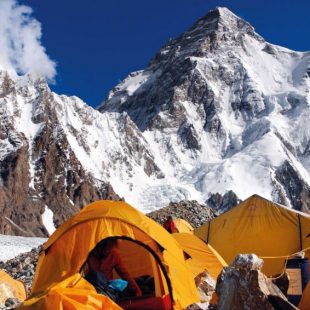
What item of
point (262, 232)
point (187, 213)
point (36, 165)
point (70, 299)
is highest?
point (36, 165)

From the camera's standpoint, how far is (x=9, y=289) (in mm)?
14016

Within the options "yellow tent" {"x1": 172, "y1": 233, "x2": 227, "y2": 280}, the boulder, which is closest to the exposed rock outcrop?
"yellow tent" {"x1": 172, "y1": 233, "x2": 227, "y2": 280}

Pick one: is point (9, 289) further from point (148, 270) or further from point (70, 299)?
point (70, 299)

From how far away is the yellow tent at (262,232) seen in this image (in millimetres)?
14938

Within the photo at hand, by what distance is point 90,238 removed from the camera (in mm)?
9977

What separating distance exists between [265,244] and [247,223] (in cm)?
86

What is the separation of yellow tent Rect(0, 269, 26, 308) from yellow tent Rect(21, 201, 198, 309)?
12.5ft

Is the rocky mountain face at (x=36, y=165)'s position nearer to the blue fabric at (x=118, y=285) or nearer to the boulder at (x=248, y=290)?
the blue fabric at (x=118, y=285)

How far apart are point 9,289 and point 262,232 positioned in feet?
23.0

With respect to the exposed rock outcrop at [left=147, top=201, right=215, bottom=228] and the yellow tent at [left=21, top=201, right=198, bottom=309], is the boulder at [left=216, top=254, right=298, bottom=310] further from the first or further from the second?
the exposed rock outcrop at [left=147, top=201, right=215, bottom=228]

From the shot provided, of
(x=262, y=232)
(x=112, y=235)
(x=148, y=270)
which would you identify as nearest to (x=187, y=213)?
(x=262, y=232)

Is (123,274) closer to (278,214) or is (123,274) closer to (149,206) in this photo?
(278,214)

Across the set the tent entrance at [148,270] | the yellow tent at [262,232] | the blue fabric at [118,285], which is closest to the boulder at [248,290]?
the blue fabric at [118,285]

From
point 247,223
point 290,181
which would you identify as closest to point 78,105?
point 290,181
